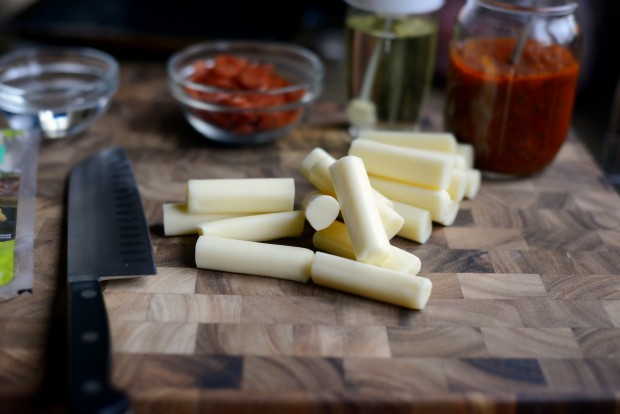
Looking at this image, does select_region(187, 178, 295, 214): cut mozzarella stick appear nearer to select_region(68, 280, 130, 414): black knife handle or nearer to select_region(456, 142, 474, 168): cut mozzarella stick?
select_region(68, 280, 130, 414): black knife handle

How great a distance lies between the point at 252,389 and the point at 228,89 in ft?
2.83

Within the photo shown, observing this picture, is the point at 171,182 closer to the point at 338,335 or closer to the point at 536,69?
the point at 338,335

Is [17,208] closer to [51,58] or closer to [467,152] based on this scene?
[51,58]


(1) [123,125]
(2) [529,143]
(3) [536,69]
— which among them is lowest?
(1) [123,125]

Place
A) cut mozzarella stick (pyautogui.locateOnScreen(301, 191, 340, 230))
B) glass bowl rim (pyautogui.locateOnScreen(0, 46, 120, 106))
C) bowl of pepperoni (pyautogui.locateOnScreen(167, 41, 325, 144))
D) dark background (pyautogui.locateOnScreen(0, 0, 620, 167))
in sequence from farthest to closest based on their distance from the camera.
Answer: dark background (pyautogui.locateOnScreen(0, 0, 620, 167)), glass bowl rim (pyautogui.locateOnScreen(0, 46, 120, 106)), bowl of pepperoni (pyautogui.locateOnScreen(167, 41, 325, 144)), cut mozzarella stick (pyautogui.locateOnScreen(301, 191, 340, 230))

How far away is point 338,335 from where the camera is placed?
3.59 ft

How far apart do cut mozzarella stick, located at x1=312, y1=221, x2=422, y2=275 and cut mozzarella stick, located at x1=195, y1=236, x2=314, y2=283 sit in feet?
0.23

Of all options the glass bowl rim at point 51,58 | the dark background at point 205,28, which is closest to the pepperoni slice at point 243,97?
the glass bowl rim at point 51,58

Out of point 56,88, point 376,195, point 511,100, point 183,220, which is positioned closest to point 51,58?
point 56,88

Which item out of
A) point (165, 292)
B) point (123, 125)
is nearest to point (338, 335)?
point (165, 292)

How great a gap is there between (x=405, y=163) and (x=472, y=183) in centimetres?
19

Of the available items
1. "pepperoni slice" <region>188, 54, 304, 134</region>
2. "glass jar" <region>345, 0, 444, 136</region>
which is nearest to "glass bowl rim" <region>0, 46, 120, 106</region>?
"pepperoni slice" <region>188, 54, 304, 134</region>

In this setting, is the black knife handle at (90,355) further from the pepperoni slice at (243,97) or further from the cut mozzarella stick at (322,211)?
the pepperoni slice at (243,97)

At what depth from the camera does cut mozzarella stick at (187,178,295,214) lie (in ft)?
4.28
